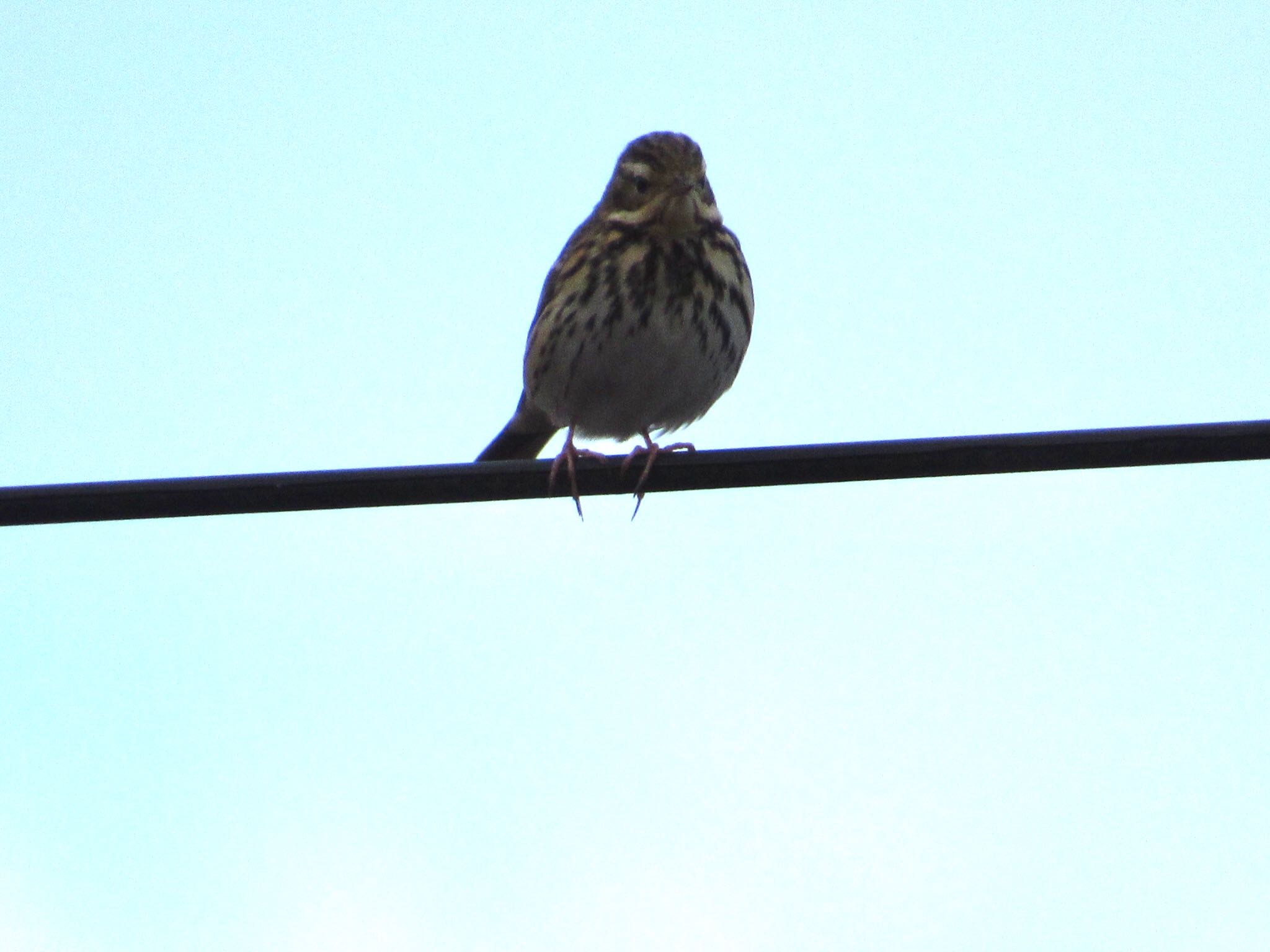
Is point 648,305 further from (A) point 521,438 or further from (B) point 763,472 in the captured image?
(B) point 763,472

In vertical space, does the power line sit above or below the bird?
below

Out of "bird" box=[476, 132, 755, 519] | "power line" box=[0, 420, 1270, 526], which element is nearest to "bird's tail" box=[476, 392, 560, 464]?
"bird" box=[476, 132, 755, 519]

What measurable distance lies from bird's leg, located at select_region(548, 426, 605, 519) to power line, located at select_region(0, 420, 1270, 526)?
48 centimetres

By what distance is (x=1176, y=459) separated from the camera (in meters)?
4.35

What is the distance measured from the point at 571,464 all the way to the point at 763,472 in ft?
5.01

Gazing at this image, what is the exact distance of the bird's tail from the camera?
868 centimetres

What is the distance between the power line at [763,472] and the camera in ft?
14.1

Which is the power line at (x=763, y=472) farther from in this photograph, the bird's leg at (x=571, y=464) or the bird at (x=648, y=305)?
the bird at (x=648, y=305)

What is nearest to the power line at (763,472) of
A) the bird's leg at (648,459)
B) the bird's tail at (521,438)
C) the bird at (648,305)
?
the bird's leg at (648,459)

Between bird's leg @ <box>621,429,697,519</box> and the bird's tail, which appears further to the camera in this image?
the bird's tail

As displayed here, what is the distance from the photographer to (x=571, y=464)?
5965mm

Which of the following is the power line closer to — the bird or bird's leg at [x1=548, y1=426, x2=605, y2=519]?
bird's leg at [x1=548, y1=426, x2=605, y2=519]

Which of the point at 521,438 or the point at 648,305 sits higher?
the point at 648,305

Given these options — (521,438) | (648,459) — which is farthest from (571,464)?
(521,438)
